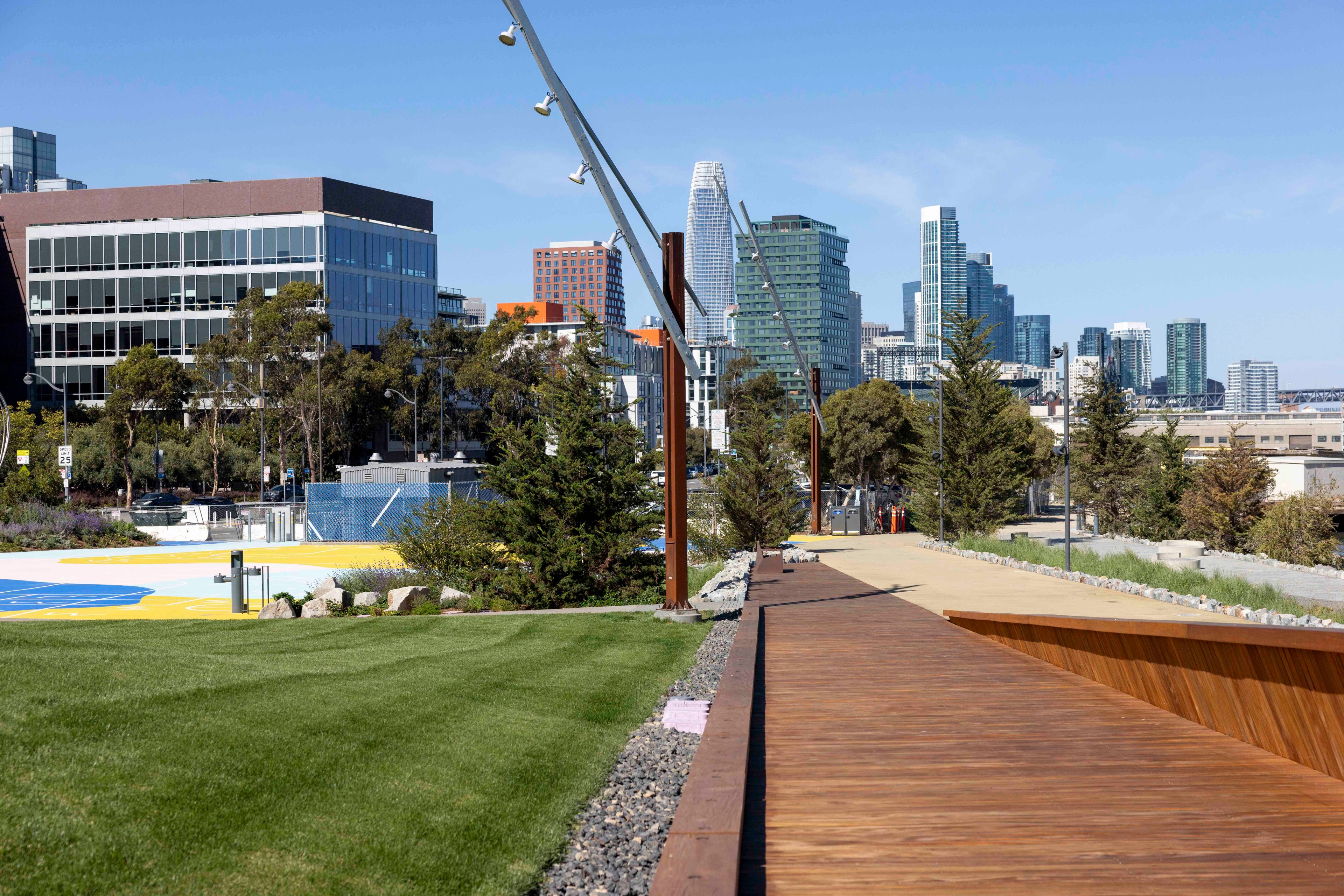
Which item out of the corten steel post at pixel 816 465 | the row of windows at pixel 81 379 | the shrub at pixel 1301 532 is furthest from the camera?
the row of windows at pixel 81 379

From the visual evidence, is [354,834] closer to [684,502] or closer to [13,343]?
[684,502]

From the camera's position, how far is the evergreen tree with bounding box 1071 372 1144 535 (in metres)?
41.3

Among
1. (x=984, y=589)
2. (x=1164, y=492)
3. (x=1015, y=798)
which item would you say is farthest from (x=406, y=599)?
(x=1164, y=492)

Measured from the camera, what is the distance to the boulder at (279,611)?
63.4 ft

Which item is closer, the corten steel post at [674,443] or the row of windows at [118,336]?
the corten steel post at [674,443]

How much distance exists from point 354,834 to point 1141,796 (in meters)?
4.25

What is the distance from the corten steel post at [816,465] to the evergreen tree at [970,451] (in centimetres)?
407

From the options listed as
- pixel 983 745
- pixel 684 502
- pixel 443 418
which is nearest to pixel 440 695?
pixel 983 745

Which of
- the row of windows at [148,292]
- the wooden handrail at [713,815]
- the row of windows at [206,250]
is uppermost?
the row of windows at [206,250]

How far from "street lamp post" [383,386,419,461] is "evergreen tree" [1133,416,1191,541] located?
4878cm

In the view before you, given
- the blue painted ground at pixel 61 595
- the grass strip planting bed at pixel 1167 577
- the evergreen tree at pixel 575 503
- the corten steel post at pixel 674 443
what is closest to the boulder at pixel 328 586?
the evergreen tree at pixel 575 503

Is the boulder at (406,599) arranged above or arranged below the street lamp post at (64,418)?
below

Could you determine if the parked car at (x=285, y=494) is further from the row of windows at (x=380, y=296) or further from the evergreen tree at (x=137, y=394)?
the row of windows at (x=380, y=296)

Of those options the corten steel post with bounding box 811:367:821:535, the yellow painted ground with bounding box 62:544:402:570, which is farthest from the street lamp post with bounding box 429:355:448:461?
the corten steel post with bounding box 811:367:821:535
